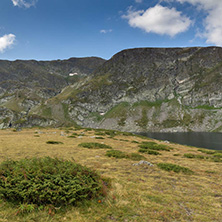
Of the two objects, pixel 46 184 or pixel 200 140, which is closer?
pixel 46 184

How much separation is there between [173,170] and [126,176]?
417cm

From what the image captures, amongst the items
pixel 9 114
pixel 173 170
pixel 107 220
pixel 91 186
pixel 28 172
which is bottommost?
pixel 9 114

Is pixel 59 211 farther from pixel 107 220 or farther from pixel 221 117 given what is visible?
pixel 221 117

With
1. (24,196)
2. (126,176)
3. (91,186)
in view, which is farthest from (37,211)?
(126,176)

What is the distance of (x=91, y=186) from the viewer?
253 inches

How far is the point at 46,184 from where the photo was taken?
5773mm

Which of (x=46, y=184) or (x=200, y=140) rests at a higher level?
(x=46, y=184)

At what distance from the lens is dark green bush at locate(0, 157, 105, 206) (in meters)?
5.70

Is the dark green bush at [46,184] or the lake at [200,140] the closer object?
the dark green bush at [46,184]

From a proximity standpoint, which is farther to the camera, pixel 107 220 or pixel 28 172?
pixel 28 172

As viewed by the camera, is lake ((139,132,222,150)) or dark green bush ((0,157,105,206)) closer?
dark green bush ((0,157,105,206))

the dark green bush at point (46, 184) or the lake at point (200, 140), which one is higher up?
the dark green bush at point (46, 184)

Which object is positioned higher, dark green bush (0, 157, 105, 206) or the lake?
→ dark green bush (0, 157, 105, 206)

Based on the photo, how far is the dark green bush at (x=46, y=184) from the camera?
5703 millimetres
